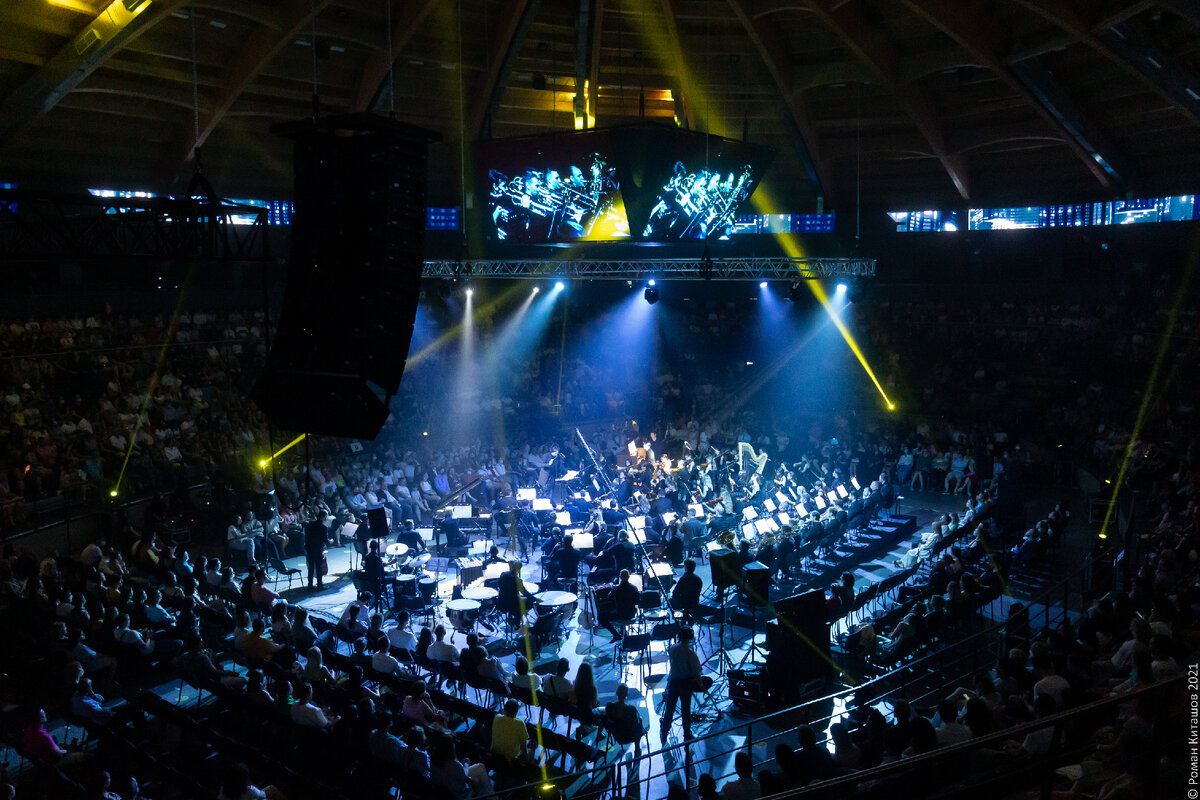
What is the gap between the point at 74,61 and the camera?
48.5 feet

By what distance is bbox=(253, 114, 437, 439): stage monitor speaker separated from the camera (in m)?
7.68

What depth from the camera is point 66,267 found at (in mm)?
21875

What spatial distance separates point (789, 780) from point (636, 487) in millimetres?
12061

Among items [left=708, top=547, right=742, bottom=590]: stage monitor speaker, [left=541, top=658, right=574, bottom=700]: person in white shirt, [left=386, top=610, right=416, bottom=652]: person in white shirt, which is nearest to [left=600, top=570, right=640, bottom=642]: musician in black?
[left=708, top=547, right=742, bottom=590]: stage monitor speaker

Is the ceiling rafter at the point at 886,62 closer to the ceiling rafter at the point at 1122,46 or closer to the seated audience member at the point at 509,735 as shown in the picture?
the ceiling rafter at the point at 1122,46

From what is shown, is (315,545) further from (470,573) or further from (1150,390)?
(1150,390)

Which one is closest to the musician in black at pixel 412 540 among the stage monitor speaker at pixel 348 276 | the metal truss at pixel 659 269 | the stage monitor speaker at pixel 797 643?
the metal truss at pixel 659 269

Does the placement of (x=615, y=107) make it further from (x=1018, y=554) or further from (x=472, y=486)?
(x=1018, y=554)

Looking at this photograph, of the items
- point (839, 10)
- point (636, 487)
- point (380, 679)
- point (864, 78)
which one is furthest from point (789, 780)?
point (864, 78)

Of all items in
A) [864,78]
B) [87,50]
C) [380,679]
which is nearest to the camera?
[380,679]

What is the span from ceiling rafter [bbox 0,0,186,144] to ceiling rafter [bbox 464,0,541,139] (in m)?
6.16

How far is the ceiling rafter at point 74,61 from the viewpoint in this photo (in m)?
14.2

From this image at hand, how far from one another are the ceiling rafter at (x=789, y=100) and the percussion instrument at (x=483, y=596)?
39.1 ft

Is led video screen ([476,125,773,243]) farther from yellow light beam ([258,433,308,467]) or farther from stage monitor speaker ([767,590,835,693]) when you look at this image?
stage monitor speaker ([767,590,835,693])
